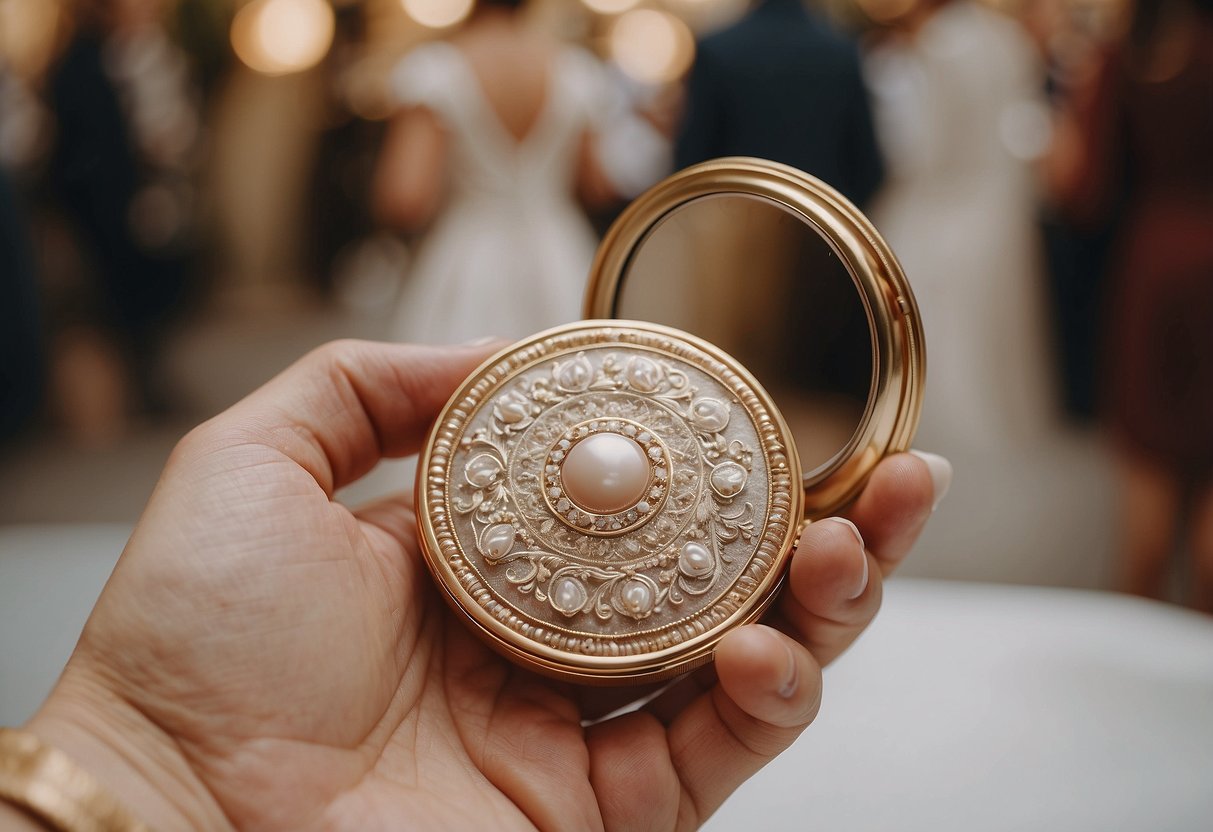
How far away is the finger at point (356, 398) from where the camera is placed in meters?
0.83

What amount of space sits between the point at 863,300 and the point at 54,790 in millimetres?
762

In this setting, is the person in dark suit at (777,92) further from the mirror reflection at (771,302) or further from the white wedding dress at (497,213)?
the mirror reflection at (771,302)

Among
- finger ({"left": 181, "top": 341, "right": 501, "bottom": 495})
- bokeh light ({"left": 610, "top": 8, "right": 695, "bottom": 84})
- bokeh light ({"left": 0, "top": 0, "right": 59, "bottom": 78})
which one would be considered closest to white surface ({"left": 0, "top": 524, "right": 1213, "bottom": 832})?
finger ({"left": 181, "top": 341, "right": 501, "bottom": 495})

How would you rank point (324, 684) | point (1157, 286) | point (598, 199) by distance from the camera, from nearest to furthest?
point (324, 684) < point (1157, 286) < point (598, 199)

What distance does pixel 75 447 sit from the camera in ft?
8.66

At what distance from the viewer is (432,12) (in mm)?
3609

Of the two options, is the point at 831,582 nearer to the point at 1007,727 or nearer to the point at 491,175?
the point at 1007,727

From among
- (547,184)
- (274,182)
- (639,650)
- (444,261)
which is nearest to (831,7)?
(547,184)

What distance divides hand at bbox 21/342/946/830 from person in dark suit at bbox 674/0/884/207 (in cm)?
118

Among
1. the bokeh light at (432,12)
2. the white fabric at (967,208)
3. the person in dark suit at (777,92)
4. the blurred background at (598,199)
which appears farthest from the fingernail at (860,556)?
the bokeh light at (432,12)

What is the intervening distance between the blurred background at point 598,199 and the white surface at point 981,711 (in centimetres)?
34

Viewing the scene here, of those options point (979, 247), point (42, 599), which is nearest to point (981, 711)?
point (42, 599)

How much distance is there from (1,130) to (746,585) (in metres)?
3.41

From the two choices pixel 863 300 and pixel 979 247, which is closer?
pixel 863 300
